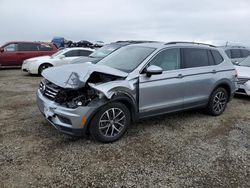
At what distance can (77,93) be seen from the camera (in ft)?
13.0

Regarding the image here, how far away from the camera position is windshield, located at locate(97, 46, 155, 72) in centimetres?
452

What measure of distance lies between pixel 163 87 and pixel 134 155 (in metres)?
1.41

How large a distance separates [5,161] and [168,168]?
2216 millimetres

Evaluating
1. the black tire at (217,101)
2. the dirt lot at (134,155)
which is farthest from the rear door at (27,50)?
the black tire at (217,101)

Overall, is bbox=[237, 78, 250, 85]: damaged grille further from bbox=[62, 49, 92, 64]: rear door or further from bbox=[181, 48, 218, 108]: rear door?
bbox=[62, 49, 92, 64]: rear door

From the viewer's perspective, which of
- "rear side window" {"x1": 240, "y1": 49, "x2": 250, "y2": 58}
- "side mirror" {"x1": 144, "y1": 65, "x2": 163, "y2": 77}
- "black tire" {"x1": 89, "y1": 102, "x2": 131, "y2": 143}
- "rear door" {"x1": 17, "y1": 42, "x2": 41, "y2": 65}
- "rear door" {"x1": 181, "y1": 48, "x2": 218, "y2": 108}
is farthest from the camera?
"rear door" {"x1": 17, "y1": 42, "x2": 41, "y2": 65}

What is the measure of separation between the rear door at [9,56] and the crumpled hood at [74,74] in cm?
1062

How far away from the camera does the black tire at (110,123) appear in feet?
12.8

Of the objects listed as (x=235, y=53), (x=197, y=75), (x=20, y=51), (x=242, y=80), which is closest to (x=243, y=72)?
(x=242, y=80)

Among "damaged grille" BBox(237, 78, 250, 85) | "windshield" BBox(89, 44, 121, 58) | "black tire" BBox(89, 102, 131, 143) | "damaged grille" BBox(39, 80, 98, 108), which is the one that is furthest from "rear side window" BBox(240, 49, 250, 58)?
"damaged grille" BBox(39, 80, 98, 108)

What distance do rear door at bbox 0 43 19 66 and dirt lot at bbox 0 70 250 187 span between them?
9323 millimetres

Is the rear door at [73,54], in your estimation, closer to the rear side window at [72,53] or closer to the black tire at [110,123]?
the rear side window at [72,53]

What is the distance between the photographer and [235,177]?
3.29m

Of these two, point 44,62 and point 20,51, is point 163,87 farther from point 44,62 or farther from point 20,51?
point 20,51
